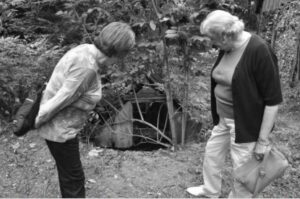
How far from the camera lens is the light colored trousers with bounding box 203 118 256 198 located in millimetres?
2822

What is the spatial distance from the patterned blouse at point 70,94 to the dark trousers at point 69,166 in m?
0.08

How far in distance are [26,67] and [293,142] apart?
372cm

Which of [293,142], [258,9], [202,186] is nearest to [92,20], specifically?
[202,186]

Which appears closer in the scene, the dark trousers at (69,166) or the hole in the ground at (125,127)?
the dark trousers at (69,166)

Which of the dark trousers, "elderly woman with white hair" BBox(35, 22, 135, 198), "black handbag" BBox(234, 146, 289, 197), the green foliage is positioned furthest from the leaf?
"black handbag" BBox(234, 146, 289, 197)

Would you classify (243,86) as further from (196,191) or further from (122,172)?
(122,172)

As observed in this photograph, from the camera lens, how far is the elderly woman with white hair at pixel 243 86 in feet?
8.21

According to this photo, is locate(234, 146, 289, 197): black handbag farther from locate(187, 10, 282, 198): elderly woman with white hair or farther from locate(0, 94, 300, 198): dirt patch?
locate(0, 94, 300, 198): dirt patch

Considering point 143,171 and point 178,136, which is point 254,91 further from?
point 178,136

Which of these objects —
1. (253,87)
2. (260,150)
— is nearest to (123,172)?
(260,150)

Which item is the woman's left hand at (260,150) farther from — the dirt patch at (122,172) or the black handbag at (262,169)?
the dirt patch at (122,172)

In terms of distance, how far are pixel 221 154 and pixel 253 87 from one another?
882 mm

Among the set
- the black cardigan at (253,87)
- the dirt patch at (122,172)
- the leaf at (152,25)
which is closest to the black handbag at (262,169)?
the black cardigan at (253,87)

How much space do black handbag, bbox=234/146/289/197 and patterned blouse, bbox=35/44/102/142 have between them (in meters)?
1.27
